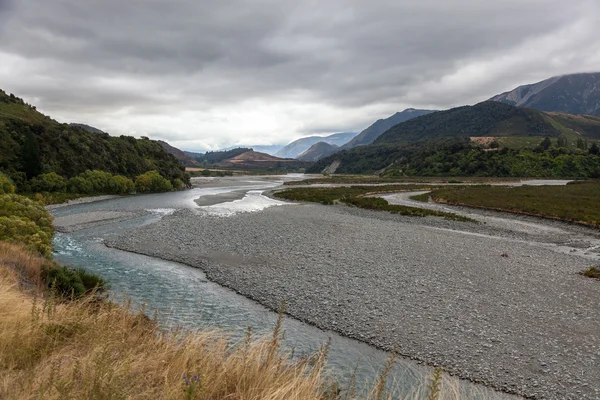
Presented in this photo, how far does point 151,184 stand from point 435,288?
88818 mm

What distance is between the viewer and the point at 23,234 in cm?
2081

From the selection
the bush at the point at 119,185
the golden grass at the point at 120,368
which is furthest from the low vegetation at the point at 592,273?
the bush at the point at 119,185

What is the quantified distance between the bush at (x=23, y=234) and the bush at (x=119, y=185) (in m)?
64.2

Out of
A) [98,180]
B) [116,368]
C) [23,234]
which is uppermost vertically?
[98,180]

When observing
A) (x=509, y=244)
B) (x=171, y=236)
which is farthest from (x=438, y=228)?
(x=171, y=236)

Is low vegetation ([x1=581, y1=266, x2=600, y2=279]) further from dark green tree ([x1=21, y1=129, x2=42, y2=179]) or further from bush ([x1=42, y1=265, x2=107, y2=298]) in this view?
dark green tree ([x1=21, y1=129, x2=42, y2=179])

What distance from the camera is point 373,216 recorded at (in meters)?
48.2

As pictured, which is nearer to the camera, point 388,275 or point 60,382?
point 60,382

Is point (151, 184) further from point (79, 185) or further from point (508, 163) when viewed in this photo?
point (508, 163)

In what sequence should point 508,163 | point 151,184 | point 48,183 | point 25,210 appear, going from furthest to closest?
1. point 508,163
2. point 151,184
3. point 48,183
4. point 25,210

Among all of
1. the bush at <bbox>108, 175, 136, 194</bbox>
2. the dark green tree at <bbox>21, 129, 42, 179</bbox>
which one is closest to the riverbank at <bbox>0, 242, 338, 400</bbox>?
the dark green tree at <bbox>21, 129, 42, 179</bbox>

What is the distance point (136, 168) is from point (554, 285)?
105 m

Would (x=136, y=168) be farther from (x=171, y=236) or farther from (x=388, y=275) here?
(x=388, y=275)

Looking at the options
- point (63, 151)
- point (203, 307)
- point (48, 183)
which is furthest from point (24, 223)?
point (63, 151)
